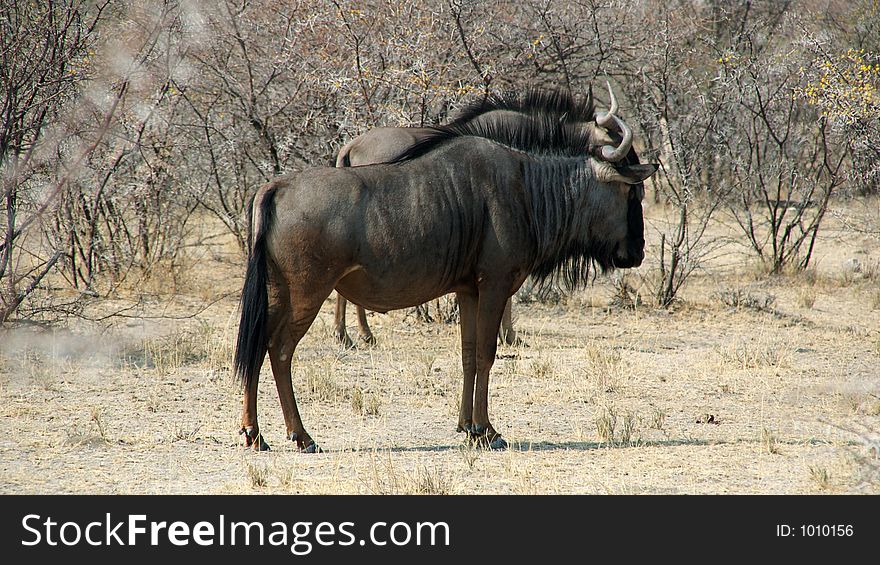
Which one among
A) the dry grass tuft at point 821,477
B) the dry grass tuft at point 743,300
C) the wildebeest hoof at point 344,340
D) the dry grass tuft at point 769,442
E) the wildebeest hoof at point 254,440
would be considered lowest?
the dry grass tuft at point 821,477

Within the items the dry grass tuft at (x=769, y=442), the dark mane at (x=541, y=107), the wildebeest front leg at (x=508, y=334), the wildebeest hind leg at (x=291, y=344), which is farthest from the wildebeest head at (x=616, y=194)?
the wildebeest front leg at (x=508, y=334)

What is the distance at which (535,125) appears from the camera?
6.76 m

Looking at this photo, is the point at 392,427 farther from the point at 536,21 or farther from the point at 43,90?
the point at 536,21

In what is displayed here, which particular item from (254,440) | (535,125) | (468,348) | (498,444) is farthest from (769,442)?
(254,440)

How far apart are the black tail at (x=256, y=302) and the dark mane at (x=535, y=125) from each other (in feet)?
4.13

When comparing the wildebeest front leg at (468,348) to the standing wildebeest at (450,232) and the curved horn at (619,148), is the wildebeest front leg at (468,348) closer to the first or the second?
the standing wildebeest at (450,232)

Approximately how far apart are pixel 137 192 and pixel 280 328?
601cm

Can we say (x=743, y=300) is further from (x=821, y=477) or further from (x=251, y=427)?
(x=251, y=427)

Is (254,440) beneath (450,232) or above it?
beneath

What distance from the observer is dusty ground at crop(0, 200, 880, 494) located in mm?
5762

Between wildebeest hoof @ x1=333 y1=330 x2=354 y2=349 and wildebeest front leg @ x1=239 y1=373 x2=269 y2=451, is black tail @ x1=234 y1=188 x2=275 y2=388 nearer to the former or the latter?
wildebeest front leg @ x1=239 y1=373 x2=269 y2=451

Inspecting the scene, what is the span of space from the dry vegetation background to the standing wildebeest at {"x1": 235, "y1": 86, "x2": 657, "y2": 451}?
0.67 metres

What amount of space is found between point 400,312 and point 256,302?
5.25m

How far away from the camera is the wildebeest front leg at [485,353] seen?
255 inches
